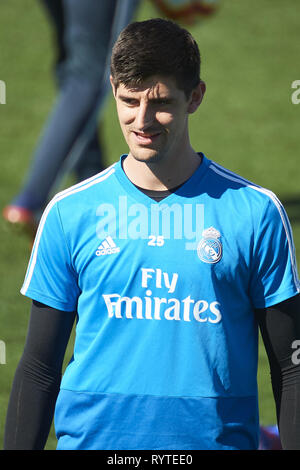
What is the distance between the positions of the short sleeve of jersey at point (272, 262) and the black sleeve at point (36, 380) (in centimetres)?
58

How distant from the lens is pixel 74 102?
22.1 ft

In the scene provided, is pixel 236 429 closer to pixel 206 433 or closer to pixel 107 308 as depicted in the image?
pixel 206 433

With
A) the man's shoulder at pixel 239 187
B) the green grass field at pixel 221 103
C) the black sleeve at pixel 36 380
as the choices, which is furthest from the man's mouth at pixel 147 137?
the green grass field at pixel 221 103

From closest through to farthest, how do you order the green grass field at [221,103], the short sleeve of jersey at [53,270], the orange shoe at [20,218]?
1. the short sleeve of jersey at [53,270]
2. the orange shoe at [20,218]
3. the green grass field at [221,103]

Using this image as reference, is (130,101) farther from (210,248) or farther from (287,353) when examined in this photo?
(287,353)

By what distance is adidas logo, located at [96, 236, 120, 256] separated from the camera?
2941 millimetres

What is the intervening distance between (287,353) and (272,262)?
0.27 m

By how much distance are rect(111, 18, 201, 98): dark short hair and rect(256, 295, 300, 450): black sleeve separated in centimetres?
69

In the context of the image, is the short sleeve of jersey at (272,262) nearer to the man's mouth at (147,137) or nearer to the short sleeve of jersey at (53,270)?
the man's mouth at (147,137)

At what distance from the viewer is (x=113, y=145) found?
1017 centimetres

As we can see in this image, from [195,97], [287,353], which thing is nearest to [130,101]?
[195,97]

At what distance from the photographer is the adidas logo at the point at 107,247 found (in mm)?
2941

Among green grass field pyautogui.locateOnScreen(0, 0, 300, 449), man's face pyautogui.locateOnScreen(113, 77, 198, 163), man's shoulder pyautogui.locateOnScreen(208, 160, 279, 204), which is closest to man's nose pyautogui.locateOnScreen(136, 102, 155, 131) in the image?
man's face pyautogui.locateOnScreen(113, 77, 198, 163)

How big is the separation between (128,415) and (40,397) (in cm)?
30
